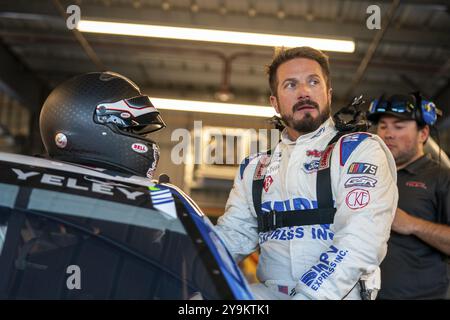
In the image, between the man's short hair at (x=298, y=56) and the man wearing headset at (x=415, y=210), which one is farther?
the man wearing headset at (x=415, y=210)

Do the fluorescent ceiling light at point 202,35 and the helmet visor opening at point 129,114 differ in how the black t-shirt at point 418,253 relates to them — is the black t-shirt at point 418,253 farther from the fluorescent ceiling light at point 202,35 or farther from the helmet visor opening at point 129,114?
the fluorescent ceiling light at point 202,35

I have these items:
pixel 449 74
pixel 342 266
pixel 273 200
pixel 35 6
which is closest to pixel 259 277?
pixel 273 200

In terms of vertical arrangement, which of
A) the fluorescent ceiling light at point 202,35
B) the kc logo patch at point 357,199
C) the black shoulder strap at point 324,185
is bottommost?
the kc logo patch at point 357,199

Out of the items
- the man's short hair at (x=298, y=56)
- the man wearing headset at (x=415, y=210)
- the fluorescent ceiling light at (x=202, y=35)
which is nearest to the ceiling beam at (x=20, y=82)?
the fluorescent ceiling light at (x=202, y=35)

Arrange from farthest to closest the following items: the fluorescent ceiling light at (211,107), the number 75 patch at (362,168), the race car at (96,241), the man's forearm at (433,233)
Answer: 1. the fluorescent ceiling light at (211,107)
2. the man's forearm at (433,233)
3. the number 75 patch at (362,168)
4. the race car at (96,241)

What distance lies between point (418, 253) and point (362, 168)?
43.2 inches

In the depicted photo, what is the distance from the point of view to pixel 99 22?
636cm

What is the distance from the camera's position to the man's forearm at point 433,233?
2961mm

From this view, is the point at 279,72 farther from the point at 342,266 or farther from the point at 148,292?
the point at 148,292

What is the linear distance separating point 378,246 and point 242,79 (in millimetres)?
9253

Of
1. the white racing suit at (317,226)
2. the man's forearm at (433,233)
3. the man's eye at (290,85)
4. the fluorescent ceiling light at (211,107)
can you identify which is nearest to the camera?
the white racing suit at (317,226)

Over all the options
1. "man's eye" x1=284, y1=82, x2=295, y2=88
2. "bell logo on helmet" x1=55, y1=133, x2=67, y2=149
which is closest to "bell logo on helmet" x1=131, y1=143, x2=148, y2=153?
"bell logo on helmet" x1=55, y1=133, x2=67, y2=149

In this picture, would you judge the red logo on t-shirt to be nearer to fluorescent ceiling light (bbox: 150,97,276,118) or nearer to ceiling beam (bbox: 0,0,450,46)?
ceiling beam (bbox: 0,0,450,46)

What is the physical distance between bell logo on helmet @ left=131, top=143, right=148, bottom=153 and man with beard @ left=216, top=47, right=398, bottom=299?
446 millimetres
